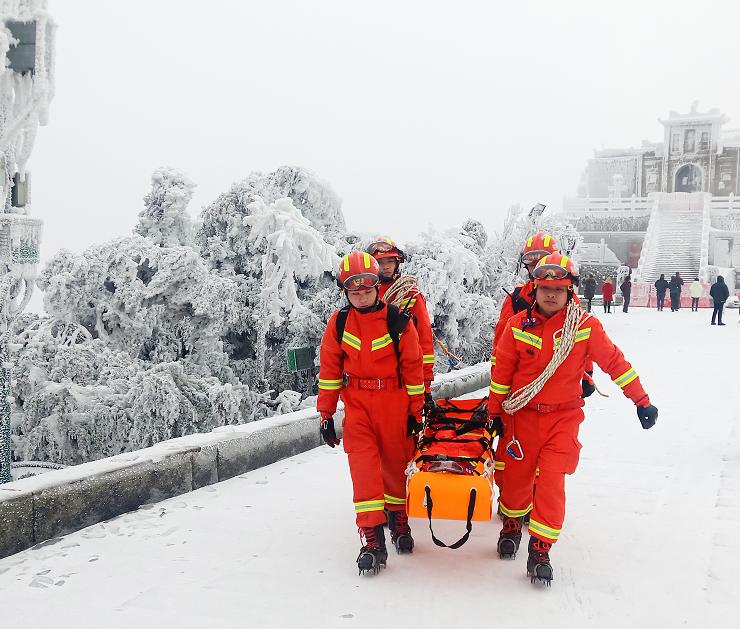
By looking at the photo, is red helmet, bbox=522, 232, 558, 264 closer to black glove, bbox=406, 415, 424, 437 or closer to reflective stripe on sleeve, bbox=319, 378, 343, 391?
black glove, bbox=406, 415, 424, 437

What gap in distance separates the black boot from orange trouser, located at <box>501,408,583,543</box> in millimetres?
65

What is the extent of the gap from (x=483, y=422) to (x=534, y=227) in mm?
18489

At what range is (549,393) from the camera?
381cm

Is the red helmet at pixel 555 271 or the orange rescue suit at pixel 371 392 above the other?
the red helmet at pixel 555 271

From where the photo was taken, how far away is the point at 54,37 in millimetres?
7594

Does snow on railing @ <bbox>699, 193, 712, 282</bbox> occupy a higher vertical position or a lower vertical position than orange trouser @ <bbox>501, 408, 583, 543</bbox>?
higher

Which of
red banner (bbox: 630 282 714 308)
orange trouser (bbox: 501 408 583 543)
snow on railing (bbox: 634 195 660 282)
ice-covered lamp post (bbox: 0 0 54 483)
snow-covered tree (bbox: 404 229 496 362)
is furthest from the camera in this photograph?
snow on railing (bbox: 634 195 660 282)

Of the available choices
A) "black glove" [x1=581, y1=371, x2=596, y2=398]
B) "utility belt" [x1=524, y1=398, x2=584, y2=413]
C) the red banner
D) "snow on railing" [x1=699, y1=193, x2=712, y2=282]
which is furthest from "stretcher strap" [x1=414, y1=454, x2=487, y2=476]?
"snow on railing" [x1=699, y1=193, x2=712, y2=282]

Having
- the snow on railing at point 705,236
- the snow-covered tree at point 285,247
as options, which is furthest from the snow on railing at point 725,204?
the snow-covered tree at point 285,247

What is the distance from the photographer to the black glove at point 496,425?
13.2 ft

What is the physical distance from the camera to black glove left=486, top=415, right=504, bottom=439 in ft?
13.2

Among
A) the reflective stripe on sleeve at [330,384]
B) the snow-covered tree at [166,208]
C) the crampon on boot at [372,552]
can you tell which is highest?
the snow-covered tree at [166,208]

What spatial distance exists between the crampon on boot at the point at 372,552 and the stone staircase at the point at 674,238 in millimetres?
35353

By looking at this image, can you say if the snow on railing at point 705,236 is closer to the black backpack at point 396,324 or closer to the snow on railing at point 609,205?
the snow on railing at point 609,205
